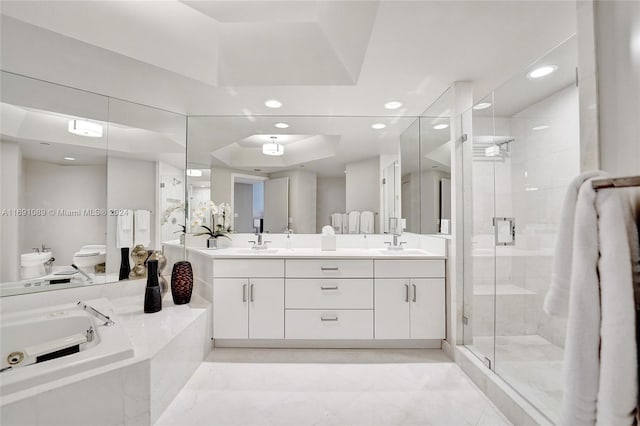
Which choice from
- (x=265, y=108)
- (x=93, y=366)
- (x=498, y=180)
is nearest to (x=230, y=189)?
(x=265, y=108)

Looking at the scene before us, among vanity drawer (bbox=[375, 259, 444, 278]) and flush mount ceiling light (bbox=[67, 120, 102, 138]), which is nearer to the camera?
flush mount ceiling light (bbox=[67, 120, 102, 138])

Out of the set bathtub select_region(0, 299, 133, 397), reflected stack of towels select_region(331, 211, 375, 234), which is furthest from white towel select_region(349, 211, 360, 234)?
bathtub select_region(0, 299, 133, 397)

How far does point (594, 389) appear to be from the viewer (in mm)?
739

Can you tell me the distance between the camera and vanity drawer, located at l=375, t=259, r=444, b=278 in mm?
2352

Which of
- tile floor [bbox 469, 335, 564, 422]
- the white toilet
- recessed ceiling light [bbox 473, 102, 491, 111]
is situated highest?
recessed ceiling light [bbox 473, 102, 491, 111]

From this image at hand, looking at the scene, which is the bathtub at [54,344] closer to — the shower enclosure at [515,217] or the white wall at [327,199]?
the white wall at [327,199]

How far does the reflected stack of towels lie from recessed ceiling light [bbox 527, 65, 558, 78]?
1683 millimetres

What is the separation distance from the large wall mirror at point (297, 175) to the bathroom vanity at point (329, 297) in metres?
0.63

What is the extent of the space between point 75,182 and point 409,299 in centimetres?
289

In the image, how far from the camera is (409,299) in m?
2.34

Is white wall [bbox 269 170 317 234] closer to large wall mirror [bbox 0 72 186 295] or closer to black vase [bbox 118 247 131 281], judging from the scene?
large wall mirror [bbox 0 72 186 295]

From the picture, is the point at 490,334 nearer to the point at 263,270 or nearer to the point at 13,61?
the point at 263,270

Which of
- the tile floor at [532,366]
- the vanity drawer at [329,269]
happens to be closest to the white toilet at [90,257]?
the vanity drawer at [329,269]

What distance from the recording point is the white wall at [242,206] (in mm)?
2922
